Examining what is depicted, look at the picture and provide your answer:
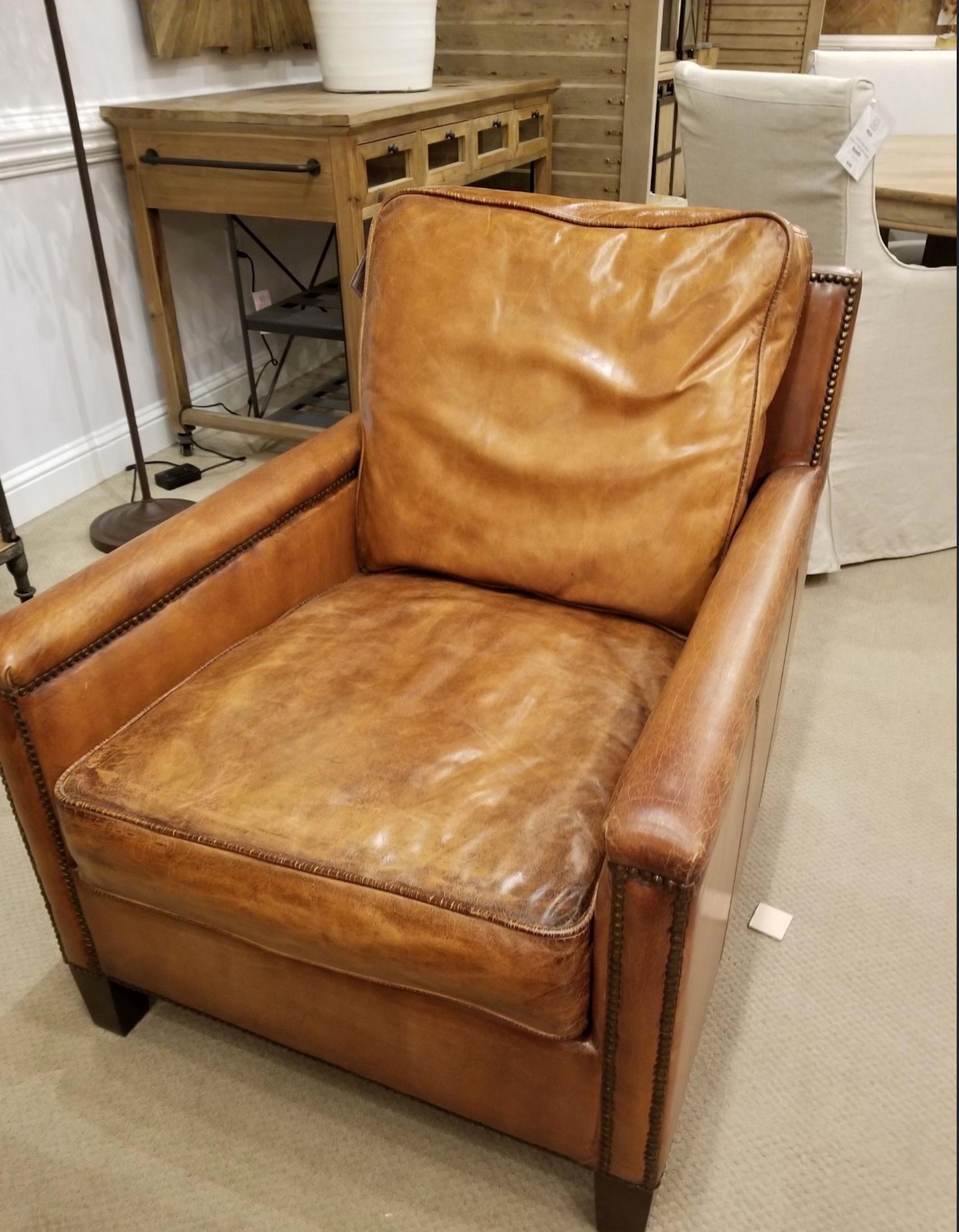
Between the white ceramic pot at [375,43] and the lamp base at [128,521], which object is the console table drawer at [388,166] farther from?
the lamp base at [128,521]

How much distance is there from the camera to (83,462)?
264 cm

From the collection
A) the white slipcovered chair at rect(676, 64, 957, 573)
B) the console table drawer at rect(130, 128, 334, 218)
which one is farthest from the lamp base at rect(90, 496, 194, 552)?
the white slipcovered chair at rect(676, 64, 957, 573)

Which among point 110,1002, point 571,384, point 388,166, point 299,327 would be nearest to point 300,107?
point 388,166

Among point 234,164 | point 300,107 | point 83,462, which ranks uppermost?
point 300,107

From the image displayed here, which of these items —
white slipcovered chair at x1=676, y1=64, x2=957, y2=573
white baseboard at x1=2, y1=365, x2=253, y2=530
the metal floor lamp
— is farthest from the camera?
white baseboard at x1=2, y1=365, x2=253, y2=530

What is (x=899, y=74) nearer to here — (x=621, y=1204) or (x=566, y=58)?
(x=566, y=58)

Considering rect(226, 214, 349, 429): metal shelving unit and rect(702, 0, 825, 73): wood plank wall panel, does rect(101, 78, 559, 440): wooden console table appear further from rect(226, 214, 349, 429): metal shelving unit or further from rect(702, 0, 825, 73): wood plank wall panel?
rect(702, 0, 825, 73): wood plank wall panel

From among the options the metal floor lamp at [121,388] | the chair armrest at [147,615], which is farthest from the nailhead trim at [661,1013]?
the metal floor lamp at [121,388]

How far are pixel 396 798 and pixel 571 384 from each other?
58 centimetres

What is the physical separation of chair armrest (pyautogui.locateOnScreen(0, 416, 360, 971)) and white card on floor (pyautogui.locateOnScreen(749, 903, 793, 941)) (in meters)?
0.77

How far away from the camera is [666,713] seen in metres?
0.87

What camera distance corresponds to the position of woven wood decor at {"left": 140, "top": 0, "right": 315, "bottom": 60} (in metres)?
2.53

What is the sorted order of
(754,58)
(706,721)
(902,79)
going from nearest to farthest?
1. (706,721)
2. (902,79)
3. (754,58)

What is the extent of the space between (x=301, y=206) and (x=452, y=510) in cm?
132
